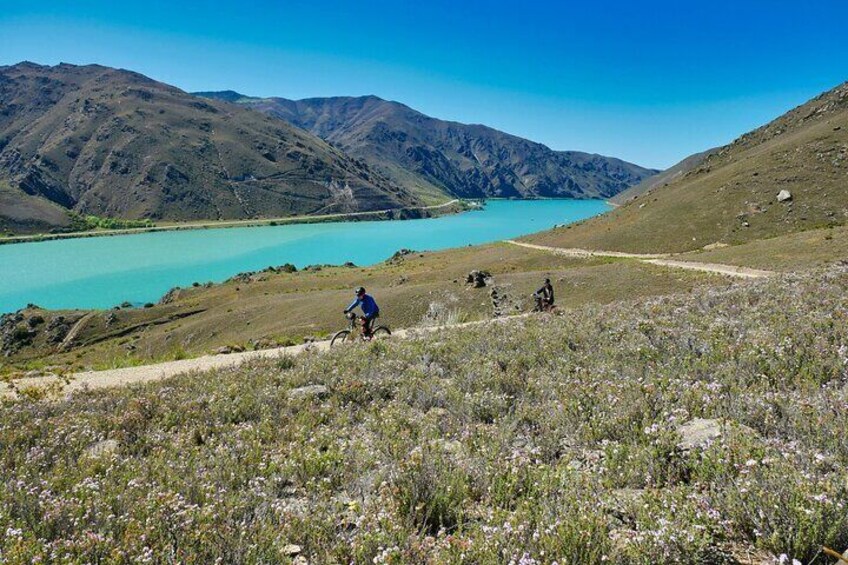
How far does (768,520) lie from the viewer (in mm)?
4059

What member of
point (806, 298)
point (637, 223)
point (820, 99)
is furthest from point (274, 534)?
point (820, 99)

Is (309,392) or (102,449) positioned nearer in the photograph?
(102,449)

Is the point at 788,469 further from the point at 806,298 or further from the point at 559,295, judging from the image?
the point at 559,295

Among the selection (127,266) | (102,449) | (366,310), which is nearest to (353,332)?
(366,310)

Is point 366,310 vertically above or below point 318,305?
above

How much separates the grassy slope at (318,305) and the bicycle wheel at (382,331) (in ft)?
28.3

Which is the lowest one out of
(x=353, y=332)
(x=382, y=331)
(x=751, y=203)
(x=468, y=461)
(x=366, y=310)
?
(x=382, y=331)

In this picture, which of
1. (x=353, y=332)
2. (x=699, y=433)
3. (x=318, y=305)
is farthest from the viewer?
(x=318, y=305)

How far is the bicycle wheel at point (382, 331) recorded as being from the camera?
21203 mm

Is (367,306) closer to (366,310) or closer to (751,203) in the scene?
(366,310)

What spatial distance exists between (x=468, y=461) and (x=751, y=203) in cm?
8968

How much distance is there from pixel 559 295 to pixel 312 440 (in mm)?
40141

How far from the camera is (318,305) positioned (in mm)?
53875

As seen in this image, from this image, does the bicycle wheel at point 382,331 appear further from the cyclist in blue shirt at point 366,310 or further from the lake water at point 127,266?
the lake water at point 127,266
